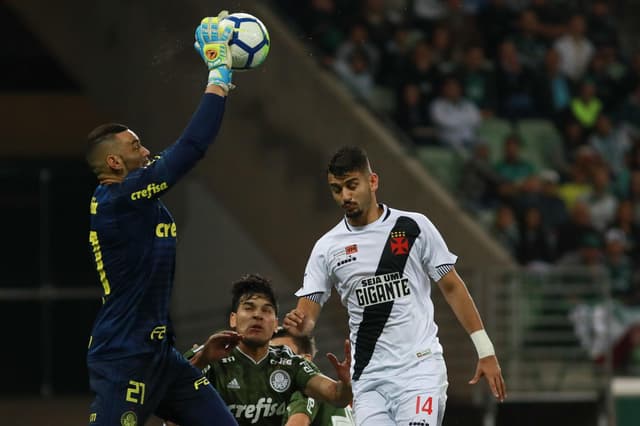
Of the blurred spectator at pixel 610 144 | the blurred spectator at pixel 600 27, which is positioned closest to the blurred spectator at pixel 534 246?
the blurred spectator at pixel 610 144

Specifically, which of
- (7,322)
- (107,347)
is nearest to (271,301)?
(107,347)

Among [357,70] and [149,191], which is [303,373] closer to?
[149,191]

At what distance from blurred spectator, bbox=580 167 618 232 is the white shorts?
819cm

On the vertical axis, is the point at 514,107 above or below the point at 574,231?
above

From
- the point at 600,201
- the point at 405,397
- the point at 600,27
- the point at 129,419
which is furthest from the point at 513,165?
the point at 129,419

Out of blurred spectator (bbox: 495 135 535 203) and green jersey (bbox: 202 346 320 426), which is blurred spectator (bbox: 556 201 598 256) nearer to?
blurred spectator (bbox: 495 135 535 203)

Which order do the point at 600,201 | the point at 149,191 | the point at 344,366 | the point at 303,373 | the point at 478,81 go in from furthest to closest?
the point at 478,81 → the point at 600,201 → the point at 303,373 → the point at 344,366 → the point at 149,191

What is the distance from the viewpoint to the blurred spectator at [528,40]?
16.0m

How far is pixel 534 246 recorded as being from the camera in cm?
1399

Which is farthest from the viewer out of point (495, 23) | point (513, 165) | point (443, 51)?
point (495, 23)

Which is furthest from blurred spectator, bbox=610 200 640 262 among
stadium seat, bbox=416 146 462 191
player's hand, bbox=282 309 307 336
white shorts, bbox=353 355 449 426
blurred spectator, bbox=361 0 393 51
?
player's hand, bbox=282 309 307 336

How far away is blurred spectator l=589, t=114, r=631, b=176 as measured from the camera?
15.6 meters

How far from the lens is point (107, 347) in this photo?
6.52m

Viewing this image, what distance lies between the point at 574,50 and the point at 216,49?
10337 millimetres
